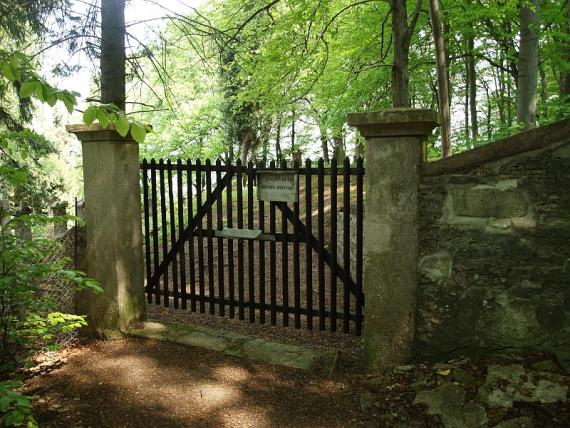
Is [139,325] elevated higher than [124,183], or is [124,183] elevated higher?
[124,183]

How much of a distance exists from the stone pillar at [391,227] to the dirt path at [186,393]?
1.78ft

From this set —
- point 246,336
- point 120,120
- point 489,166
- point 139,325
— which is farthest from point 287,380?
point 120,120

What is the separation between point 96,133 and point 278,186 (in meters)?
2.00

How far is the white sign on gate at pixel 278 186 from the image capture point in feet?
14.7

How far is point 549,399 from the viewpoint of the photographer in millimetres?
2822

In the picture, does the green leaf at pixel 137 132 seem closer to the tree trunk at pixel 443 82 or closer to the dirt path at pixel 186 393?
the dirt path at pixel 186 393

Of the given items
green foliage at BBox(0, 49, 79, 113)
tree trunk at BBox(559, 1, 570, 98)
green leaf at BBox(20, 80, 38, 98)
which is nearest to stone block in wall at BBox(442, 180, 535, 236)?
green foliage at BBox(0, 49, 79, 113)

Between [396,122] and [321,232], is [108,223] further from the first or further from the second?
[396,122]

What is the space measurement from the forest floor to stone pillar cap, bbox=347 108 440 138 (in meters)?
1.83

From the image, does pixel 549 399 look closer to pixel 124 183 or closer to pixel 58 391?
pixel 58 391

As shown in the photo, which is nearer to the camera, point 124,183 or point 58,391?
point 58,391

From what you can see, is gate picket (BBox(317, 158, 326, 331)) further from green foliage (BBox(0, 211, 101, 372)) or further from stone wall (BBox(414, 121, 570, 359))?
green foliage (BBox(0, 211, 101, 372))

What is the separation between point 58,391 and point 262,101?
21.1ft

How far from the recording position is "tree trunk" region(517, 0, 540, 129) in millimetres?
7825
